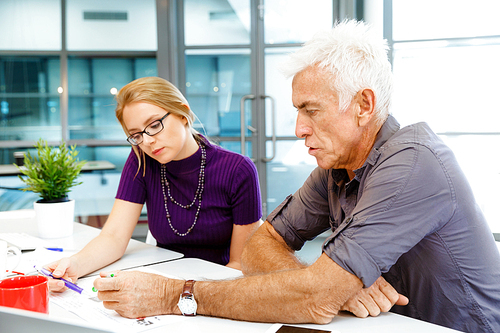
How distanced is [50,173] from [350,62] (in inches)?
50.2

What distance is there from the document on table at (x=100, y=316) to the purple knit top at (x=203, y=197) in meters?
0.60

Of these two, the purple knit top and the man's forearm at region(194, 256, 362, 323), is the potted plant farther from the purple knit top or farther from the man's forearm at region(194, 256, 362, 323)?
the man's forearm at region(194, 256, 362, 323)

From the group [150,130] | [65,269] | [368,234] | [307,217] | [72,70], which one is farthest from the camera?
[72,70]

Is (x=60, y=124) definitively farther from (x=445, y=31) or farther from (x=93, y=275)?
(x=445, y=31)

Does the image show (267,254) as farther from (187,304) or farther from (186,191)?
(186,191)

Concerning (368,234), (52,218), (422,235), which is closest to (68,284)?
(52,218)

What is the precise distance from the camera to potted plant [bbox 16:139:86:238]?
5.46 feet

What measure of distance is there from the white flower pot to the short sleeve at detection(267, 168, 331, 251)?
0.91m

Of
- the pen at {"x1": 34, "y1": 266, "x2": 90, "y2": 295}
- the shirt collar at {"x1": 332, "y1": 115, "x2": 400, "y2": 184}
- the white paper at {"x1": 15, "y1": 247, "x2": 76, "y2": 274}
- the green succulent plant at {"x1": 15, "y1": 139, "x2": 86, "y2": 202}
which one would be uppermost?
the shirt collar at {"x1": 332, "y1": 115, "x2": 400, "y2": 184}

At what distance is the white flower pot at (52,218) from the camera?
1.68m

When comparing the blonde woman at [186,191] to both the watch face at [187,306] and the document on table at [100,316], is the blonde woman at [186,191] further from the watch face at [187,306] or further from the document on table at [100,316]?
the watch face at [187,306]

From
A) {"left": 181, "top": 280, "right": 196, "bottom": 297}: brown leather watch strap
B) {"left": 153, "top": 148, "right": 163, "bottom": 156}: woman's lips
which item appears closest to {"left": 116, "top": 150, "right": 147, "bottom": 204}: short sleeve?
{"left": 153, "top": 148, "right": 163, "bottom": 156}: woman's lips

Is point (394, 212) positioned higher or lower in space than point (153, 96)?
lower

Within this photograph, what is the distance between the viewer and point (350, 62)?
40.1 inches
